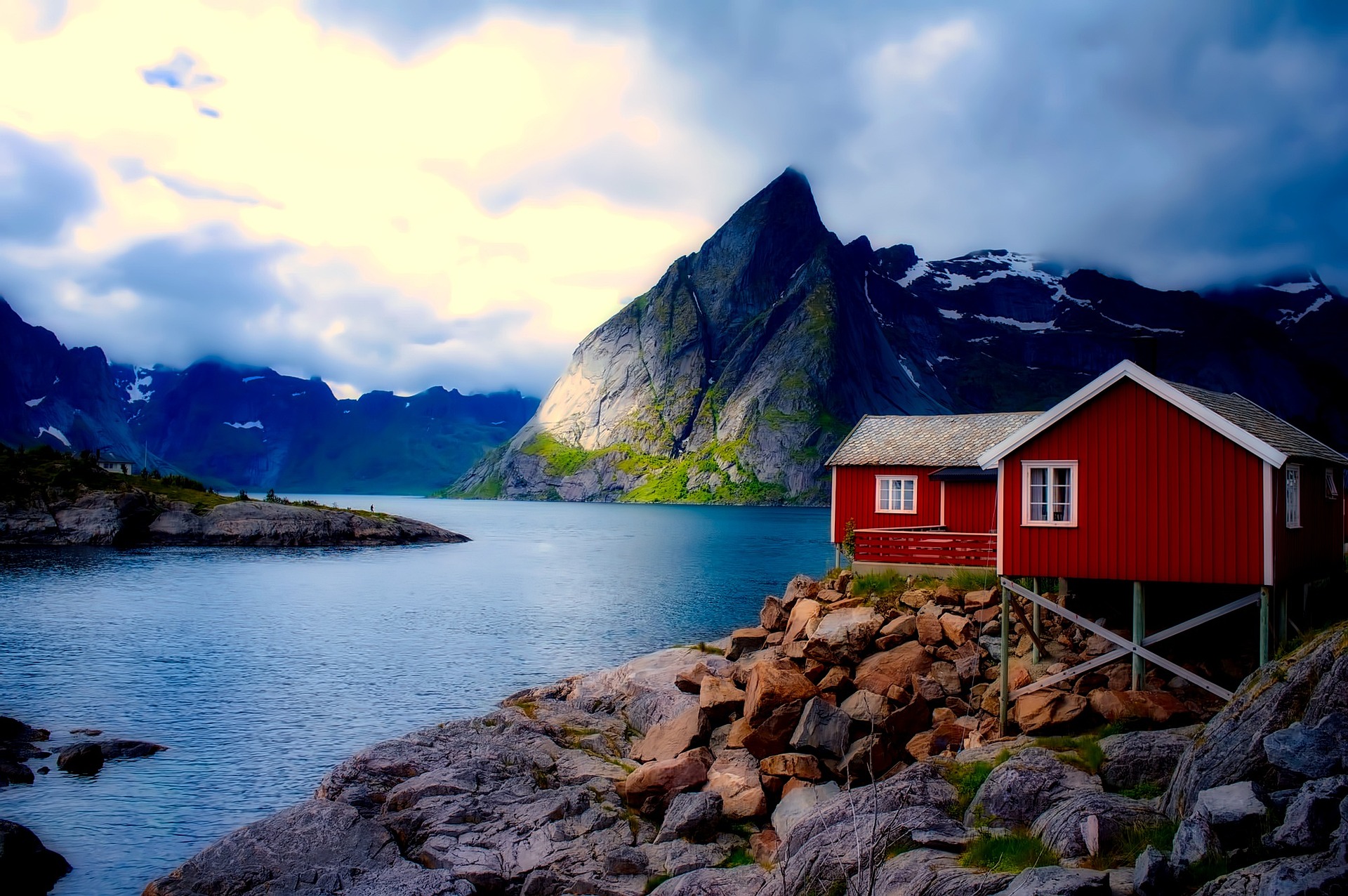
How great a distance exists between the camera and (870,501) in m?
39.4

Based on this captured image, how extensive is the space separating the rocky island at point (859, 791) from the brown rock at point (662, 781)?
0.05 m

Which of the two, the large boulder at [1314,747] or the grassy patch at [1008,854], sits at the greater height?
the large boulder at [1314,747]

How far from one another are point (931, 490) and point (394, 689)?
2470 centimetres

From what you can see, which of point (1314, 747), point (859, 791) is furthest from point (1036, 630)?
point (1314, 747)

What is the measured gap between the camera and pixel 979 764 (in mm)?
17156

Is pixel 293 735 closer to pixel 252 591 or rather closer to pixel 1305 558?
pixel 1305 558

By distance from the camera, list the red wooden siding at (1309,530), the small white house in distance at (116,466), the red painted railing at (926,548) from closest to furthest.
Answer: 1. the red wooden siding at (1309,530)
2. the red painted railing at (926,548)
3. the small white house in distance at (116,466)

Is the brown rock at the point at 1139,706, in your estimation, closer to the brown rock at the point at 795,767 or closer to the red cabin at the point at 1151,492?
the red cabin at the point at 1151,492

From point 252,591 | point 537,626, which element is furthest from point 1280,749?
point 252,591

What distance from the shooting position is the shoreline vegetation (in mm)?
94688

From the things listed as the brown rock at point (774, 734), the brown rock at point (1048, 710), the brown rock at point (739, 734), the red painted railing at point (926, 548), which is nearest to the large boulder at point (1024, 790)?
the brown rock at point (1048, 710)

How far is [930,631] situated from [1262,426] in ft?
35.9

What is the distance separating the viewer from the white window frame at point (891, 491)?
38.4m

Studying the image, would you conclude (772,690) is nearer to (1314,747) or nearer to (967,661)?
(967,661)
